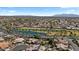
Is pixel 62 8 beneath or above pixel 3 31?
above

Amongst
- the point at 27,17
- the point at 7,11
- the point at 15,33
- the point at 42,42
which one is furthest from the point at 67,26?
the point at 7,11

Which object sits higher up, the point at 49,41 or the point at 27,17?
the point at 27,17

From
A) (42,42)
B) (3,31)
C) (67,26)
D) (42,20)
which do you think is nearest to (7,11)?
(3,31)

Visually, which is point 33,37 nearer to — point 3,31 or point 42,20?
point 42,20
